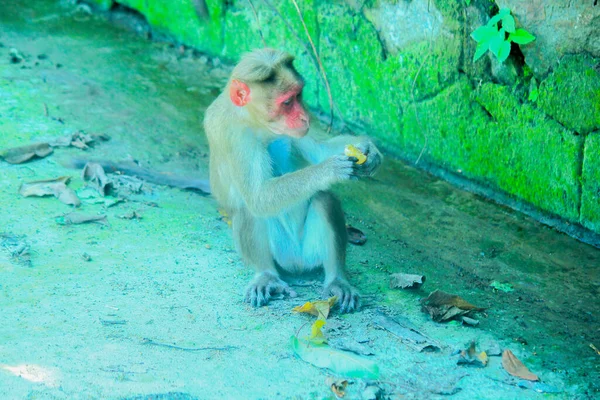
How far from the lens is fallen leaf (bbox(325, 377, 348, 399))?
403cm

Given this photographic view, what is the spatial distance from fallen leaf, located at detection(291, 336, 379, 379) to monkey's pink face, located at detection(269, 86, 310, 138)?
52.4 inches

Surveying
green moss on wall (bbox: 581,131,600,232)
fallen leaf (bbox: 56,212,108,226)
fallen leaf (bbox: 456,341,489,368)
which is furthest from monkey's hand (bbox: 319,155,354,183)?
green moss on wall (bbox: 581,131,600,232)

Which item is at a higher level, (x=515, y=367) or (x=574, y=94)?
(x=574, y=94)

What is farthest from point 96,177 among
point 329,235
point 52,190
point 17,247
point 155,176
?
point 329,235

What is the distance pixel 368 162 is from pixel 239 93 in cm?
91

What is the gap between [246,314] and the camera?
4879mm

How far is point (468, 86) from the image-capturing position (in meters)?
6.61

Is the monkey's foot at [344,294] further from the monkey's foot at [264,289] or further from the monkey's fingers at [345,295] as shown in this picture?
the monkey's foot at [264,289]

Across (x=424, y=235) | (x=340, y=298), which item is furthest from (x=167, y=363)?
(x=424, y=235)

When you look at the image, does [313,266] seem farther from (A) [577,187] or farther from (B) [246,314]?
(A) [577,187]

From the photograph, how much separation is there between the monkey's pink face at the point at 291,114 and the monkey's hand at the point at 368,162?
358mm

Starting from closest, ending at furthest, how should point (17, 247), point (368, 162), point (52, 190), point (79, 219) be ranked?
point (368, 162)
point (17, 247)
point (79, 219)
point (52, 190)

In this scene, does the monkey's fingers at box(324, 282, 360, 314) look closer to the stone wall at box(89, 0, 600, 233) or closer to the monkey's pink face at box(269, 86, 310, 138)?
the monkey's pink face at box(269, 86, 310, 138)

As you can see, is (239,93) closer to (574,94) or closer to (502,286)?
(502,286)
